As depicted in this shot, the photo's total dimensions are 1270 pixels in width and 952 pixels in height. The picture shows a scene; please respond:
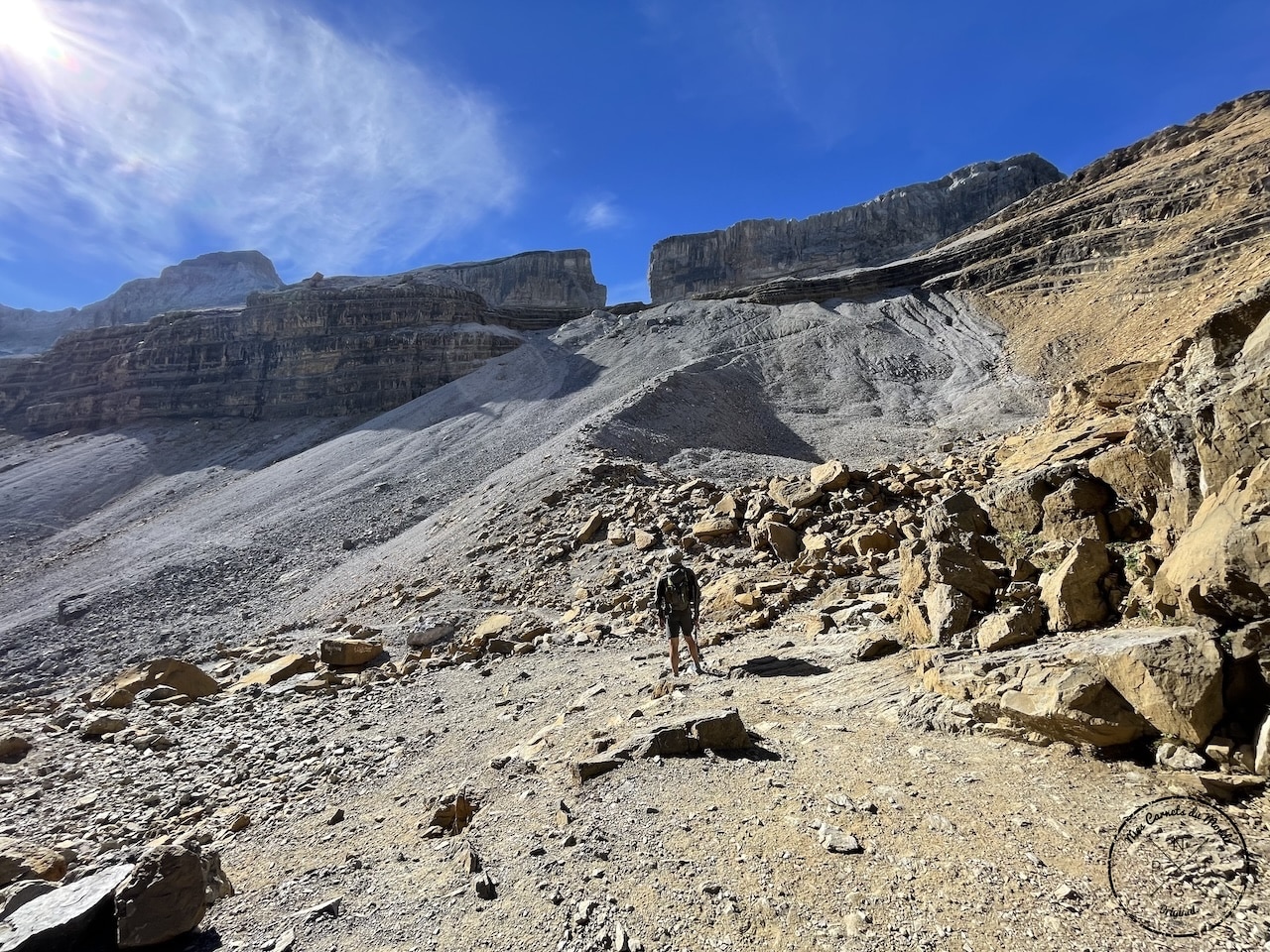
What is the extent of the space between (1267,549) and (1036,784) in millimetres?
1608

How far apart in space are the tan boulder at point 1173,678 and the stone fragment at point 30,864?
7.25m

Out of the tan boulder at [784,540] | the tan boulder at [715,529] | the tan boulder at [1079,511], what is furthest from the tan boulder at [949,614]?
the tan boulder at [715,529]

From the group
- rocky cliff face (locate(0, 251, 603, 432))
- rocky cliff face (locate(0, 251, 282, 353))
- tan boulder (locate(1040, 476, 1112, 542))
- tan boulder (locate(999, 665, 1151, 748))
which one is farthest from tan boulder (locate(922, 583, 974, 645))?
rocky cliff face (locate(0, 251, 282, 353))

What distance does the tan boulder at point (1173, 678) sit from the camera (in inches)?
117

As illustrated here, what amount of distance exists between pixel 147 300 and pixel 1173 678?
402 feet

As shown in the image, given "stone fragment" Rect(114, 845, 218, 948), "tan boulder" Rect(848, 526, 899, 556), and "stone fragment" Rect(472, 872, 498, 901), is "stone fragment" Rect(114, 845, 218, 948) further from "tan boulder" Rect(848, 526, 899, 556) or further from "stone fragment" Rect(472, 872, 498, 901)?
"tan boulder" Rect(848, 526, 899, 556)

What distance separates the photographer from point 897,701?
4.75 metres

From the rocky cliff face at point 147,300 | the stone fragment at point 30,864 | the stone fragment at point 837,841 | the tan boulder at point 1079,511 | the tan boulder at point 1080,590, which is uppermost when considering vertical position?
the rocky cliff face at point 147,300

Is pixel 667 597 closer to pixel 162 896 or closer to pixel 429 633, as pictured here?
pixel 162 896

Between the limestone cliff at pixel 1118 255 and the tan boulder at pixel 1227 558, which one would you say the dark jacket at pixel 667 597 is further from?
the limestone cliff at pixel 1118 255

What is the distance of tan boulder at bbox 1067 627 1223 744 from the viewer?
296 centimetres

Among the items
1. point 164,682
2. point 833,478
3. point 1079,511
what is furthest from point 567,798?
point 164,682

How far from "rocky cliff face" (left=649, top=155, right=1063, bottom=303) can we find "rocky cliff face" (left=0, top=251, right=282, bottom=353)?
62638mm

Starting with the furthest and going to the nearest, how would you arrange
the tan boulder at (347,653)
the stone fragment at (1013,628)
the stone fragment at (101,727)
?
the tan boulder at (347,653)
the stone fragment at (101,727)
the stone fragment at (1013,628)
